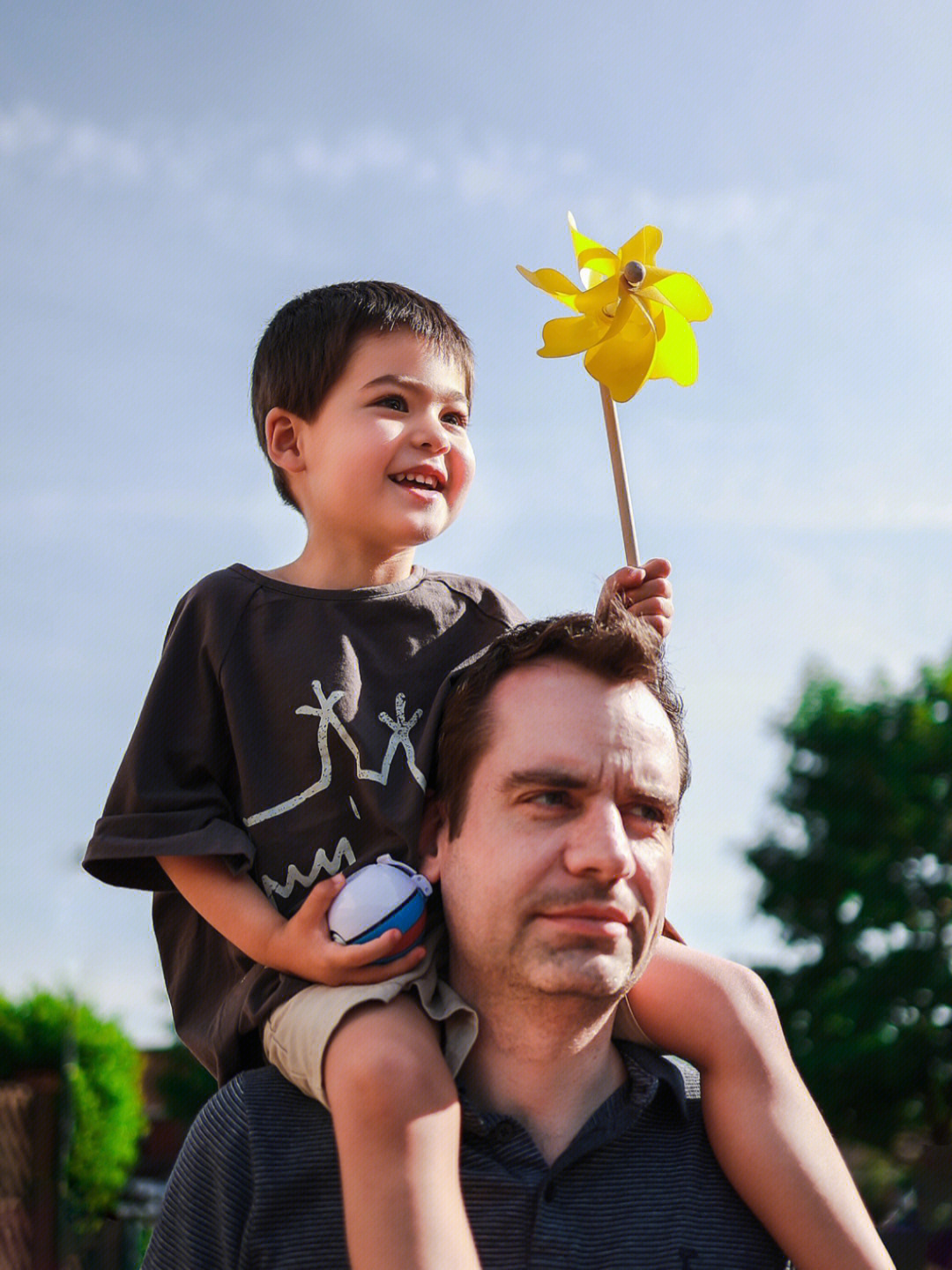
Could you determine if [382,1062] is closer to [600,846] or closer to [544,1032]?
[544,1032]

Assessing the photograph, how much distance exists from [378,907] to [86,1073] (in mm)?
26300

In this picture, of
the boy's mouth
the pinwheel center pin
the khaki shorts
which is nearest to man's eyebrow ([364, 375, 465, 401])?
the boy's mouth

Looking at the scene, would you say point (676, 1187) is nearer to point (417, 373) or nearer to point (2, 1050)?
point (417, 373)

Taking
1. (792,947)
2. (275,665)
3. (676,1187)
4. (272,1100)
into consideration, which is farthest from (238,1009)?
(792,947)

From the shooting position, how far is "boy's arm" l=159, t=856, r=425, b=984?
2809mm

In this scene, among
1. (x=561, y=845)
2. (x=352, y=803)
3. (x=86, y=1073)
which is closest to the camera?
(x=561, y=845)

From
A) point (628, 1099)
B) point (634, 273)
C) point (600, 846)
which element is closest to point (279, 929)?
point (600, 846)

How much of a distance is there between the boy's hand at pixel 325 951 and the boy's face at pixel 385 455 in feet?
2.69

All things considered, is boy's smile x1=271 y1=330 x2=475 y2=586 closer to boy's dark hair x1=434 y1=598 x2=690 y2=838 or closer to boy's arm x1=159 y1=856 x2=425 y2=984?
boy's dark hair x1=434 y1=598 x2=690 y2=838

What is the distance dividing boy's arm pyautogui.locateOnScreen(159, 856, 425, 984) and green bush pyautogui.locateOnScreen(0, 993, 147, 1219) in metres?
22.9

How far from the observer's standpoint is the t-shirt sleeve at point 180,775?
3033 millimetres

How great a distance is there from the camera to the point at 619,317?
355 centimetres

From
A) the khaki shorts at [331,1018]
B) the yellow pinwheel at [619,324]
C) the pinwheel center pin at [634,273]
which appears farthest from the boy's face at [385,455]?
the khaki shorts at [331,1018]

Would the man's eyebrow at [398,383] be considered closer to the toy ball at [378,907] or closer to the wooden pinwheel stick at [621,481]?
the wooden pinwheel stick at [621,481]
